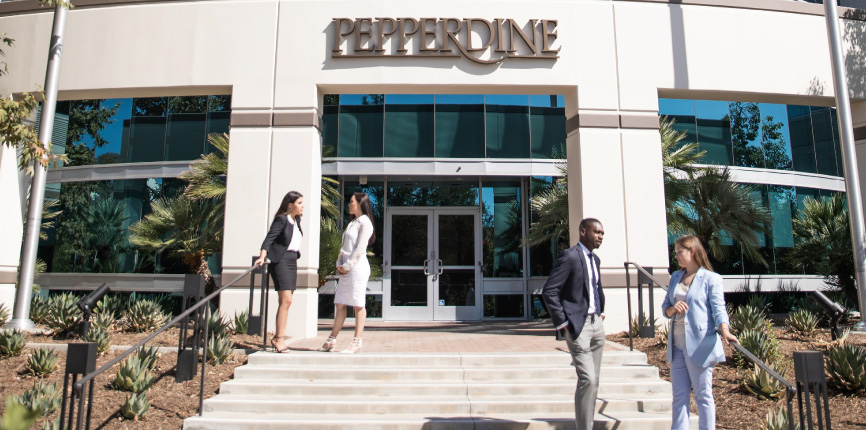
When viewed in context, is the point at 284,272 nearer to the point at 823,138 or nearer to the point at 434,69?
the point at 434,69

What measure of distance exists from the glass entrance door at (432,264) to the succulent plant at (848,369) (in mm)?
9117

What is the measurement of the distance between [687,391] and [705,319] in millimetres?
615

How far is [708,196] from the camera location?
1188 centimetres

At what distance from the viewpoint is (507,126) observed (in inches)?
601

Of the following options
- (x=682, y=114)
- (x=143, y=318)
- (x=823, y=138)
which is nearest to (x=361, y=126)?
(x=143, y=318)

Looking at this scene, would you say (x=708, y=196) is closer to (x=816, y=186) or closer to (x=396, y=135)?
(x=816, y=186)

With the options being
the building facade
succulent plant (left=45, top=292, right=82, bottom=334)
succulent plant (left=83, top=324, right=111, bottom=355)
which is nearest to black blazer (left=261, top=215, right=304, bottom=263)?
the building facade

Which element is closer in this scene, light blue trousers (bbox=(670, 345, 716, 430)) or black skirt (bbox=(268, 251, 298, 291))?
light blue trousers (bbox=(670, 345, 716, 430))

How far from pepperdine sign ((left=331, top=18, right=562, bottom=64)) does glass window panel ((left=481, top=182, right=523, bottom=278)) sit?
6220 millimetres

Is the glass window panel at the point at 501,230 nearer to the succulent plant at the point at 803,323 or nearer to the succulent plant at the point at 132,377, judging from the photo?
the succulent plant at the point at 803,323

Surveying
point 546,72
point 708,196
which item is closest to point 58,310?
point 546,72

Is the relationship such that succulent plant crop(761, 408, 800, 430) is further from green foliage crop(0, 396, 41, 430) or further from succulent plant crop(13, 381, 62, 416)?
succulent plant crop(13, 381, 62, 416)

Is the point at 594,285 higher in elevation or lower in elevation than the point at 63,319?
higher

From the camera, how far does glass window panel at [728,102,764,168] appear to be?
51.7 feet
